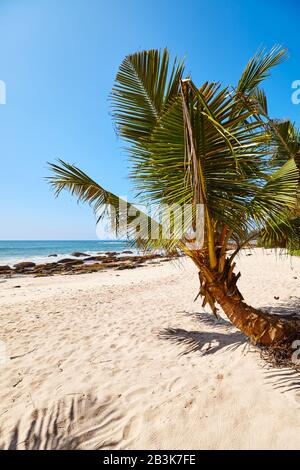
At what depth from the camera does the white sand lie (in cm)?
232

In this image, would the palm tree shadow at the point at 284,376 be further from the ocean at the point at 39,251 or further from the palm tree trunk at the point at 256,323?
the ocean at the point at 39,251

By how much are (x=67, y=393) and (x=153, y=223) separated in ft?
7.95

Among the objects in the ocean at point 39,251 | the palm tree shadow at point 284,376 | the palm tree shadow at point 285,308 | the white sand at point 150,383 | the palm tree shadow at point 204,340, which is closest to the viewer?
Result: the white sand at point 150,383

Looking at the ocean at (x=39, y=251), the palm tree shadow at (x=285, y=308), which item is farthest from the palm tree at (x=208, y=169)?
the ocean at (x=39, y=251)

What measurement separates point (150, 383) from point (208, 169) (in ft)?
8.94

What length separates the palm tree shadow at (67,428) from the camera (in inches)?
93.7

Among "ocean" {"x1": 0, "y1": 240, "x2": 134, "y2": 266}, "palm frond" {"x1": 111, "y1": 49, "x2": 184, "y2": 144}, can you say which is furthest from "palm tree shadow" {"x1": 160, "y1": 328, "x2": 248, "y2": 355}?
"ocean" {"x1": 0, "y1": 240, "x2": 134, "y2": 266}

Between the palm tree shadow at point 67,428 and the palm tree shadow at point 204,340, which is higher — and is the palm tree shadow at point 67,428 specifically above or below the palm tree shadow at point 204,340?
below

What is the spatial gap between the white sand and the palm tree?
739mm

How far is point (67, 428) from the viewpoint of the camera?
8.40 feet

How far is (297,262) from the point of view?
46.3 feet

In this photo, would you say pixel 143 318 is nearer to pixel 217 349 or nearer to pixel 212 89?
pixel 217 349

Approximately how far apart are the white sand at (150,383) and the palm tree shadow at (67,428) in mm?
16
